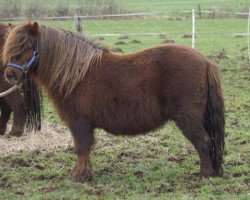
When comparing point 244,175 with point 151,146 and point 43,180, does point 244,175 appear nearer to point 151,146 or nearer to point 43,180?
point 151,146

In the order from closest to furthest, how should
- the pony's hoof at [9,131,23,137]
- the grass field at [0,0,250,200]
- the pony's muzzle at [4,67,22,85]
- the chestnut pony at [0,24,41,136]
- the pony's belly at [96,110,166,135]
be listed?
the grass field at [0,0,250,200] < the pony's muzzle at [4,67,22,85] < the pony's belly at [96,110,166,135] < the chestnut pony at [0,24,41,136] < the pony's hoof at [9,131,23,137]

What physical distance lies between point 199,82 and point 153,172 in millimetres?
1209

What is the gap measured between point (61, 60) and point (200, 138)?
5.54ft

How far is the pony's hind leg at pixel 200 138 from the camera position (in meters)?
5.20

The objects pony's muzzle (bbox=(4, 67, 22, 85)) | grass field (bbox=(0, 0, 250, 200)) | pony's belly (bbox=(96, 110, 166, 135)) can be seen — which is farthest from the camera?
pony's belly (bbox=(96, 110, 166, 135))

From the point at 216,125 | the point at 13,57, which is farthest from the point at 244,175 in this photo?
the point at 13,57

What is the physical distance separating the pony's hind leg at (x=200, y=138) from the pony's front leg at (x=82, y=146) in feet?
3.21

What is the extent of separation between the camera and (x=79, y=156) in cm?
542

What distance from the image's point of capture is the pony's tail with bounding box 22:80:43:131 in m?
7.07

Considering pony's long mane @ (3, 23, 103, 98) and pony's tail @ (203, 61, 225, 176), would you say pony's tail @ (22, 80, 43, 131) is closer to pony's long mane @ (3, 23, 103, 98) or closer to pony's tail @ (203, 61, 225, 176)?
pony's long mane @ (3, 23, 103, 98)

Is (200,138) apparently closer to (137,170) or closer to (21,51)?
(137,170)

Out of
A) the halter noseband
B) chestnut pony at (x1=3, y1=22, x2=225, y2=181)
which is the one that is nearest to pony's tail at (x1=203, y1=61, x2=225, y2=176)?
chestnut pony at (x1=3, y1=22, x2=225, y2=181)

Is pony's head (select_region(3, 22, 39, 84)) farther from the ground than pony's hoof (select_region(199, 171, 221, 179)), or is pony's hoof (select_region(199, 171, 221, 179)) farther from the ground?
pony's head (select_region(3, 22, 39, 84))

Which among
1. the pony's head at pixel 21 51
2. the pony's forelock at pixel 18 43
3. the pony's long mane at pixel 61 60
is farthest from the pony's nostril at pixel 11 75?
the pony's long mane at pixel 61 60
